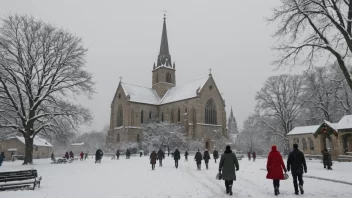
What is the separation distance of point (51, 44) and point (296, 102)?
39.4m

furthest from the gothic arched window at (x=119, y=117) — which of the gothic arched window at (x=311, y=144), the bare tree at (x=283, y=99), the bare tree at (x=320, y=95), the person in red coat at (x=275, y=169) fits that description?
the person in red coat at (x=275, y=169)

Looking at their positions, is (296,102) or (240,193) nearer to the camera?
(240,193)

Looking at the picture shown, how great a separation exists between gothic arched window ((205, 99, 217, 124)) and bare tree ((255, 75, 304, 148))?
11974mm

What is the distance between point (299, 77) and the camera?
162 feet

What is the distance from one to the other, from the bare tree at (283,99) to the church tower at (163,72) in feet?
95.2

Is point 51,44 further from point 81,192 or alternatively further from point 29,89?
point 81,192

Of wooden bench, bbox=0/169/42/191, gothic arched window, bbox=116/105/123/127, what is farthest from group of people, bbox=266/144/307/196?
gothic arched window, bbox=116/105/123/127

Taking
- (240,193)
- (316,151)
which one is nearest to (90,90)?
(240,193)

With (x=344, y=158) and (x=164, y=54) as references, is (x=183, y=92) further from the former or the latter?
(x=344, y=158)

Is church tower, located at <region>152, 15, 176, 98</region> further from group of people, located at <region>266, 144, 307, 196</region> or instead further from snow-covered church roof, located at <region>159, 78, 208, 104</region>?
group of people, located at <region>266, 144, 307, 196</region>

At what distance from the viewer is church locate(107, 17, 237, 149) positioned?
5878cm

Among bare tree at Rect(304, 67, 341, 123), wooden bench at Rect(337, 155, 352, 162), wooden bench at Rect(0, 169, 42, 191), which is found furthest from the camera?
bare tree at Rect(304, 67, 341, 123)

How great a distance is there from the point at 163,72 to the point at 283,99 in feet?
114

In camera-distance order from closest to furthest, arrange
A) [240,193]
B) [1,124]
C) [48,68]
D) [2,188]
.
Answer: [240,193] → [2,188] → [1,124] → [48,68]
